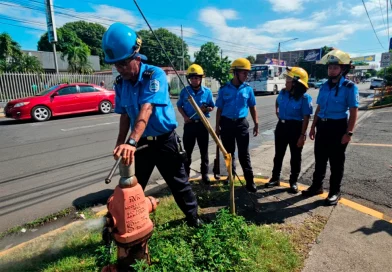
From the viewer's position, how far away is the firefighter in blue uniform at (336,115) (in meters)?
3.17

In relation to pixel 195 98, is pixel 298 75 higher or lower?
higher

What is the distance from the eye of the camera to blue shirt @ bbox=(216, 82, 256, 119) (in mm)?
3756

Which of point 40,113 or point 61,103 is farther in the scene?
point 61,103

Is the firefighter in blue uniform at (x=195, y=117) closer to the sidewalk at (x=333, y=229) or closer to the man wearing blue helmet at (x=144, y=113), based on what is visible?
the sidewalk at (x=333, y=229)

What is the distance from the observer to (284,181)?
4227mm

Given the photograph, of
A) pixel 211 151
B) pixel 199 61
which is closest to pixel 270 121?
pixel 211 151

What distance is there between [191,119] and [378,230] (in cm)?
267

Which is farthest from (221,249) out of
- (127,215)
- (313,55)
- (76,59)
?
(313,55)

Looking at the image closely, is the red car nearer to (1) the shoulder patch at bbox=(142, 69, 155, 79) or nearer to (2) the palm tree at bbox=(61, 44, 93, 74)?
(1) the shoulder patch at bbox=(142, 69, 155, 79)

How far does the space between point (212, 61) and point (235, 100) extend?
1178 inches

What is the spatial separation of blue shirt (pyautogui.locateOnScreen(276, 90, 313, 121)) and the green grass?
155cm

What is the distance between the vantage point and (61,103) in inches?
436

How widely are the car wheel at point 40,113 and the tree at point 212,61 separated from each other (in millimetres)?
23070

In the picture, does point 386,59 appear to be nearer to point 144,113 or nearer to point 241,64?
point 241,64
